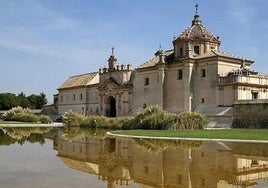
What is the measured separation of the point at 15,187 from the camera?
9711 millimetres

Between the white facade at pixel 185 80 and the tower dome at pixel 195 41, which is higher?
the tower dome at pixel 195 41

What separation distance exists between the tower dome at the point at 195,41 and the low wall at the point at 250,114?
10.5 metres

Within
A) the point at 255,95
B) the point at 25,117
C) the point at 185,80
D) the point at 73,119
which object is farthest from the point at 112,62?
the point at 255,95

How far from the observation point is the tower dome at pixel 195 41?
158 ft

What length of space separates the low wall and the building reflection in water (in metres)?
19.3

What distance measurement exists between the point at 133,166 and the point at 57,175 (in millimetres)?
2978

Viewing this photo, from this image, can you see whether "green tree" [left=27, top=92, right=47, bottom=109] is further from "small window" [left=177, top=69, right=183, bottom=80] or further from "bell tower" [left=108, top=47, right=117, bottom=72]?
"small window" [left=177, top=69, right=183, bottom=80]

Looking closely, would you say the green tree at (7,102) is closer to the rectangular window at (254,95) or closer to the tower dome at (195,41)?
the tower dome at (195,41)

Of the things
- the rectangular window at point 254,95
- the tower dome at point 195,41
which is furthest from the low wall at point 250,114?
the tower dome at point 195,41

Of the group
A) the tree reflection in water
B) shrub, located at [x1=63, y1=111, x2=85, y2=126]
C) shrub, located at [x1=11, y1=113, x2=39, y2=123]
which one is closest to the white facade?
shrub, located at [x1=63, y1=111, x2=85, y2=126]

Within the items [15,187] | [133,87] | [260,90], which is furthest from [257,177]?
[133,87]

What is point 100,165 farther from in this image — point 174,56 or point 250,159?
point 174,56

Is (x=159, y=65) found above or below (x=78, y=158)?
above

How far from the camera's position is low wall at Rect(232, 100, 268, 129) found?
37.5 m
